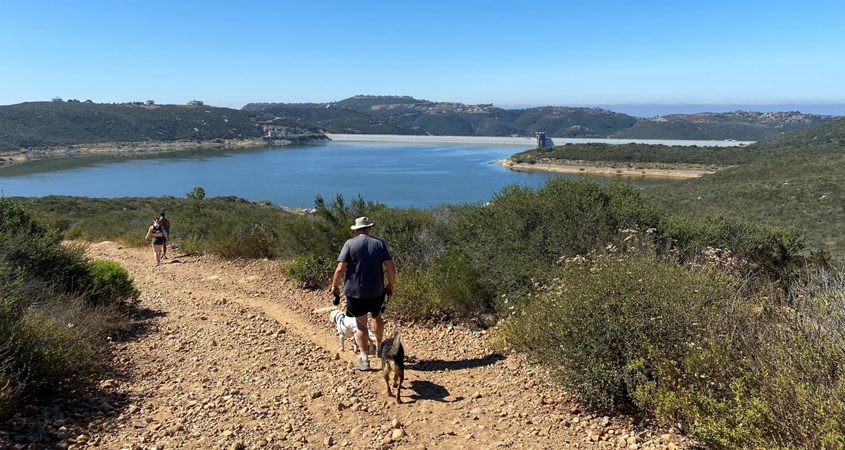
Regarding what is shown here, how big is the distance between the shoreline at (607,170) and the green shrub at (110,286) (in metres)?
62.3

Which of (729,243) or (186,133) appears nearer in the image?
(729,243)

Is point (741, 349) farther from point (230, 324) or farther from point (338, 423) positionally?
point (230, 324)

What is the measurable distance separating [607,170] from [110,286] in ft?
244

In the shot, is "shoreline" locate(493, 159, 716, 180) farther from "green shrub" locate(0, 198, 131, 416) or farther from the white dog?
the white dog

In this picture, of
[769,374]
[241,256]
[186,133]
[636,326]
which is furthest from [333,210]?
[186,133]

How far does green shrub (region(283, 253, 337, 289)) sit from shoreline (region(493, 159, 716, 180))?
60274 millimetres

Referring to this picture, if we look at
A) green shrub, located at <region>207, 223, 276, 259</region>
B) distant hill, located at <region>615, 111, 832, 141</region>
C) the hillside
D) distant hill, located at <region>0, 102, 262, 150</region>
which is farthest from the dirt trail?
distant hill, located at <region>615, 111, 832, 141</region>

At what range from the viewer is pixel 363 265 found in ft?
15.6

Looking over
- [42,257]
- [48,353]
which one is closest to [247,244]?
[42,257]

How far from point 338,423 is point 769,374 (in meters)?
2.78

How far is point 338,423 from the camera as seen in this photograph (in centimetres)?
385

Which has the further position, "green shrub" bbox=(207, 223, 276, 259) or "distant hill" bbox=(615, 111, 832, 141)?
"distant hill" bbox=(615, 111, 832, 141)

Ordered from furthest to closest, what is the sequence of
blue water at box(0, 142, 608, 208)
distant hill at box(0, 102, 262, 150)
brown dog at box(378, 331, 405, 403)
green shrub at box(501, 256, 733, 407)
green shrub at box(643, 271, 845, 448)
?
distant hill at box(0, 102, 262, 150), blue water at box(0, 142, 608, 208), brown dog at box(378, 331, 405, 403), green shrub at box(501, 256, 733, 407), green shrub at box(643, 271, 845, 448)

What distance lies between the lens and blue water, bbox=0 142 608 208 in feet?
195
